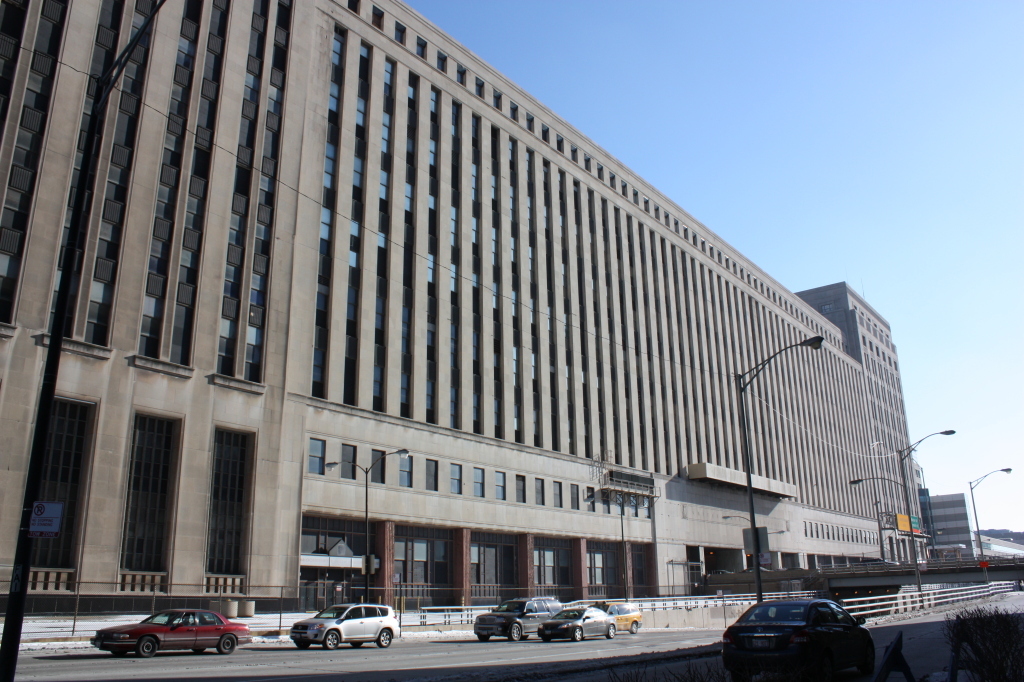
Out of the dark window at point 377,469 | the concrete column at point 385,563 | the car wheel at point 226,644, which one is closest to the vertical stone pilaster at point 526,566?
the concrete column at point 385,563

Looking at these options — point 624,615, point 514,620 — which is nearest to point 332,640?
point 514,620

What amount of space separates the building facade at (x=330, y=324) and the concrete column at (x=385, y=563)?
18 centimetres

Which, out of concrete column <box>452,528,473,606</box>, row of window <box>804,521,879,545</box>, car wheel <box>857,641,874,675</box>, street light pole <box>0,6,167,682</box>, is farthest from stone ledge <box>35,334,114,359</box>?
row of window <box>804,521,879,545</box>

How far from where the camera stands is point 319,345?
48.9m

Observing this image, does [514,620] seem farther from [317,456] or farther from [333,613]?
[317,456]

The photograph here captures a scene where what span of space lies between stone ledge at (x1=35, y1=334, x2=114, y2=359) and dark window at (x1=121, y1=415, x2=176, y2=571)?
3.52 meters

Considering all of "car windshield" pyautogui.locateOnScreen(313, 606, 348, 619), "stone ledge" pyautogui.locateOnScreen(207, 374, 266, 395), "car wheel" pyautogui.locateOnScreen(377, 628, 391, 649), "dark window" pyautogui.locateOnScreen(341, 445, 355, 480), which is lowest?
"car wheel" pyautogui.locateOnScreen(377, 628, 391, 649)

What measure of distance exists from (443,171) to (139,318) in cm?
2689

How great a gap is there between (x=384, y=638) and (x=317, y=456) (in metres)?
17.8

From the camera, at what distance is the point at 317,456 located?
154 feet

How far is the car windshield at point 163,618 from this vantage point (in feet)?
86.3

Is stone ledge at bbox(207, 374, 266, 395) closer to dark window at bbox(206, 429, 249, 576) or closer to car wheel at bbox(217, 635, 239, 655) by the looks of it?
dark window at bbox(206, 429, 249, 576)

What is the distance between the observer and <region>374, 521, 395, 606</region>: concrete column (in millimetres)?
47753

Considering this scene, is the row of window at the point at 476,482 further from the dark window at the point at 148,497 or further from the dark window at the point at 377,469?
the dark window at the point at 148,497
